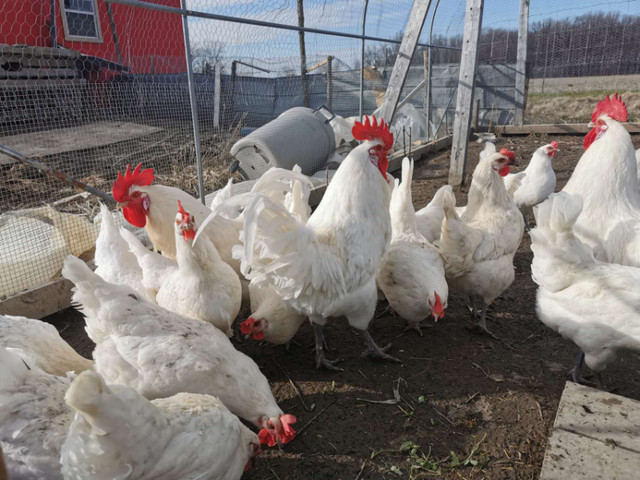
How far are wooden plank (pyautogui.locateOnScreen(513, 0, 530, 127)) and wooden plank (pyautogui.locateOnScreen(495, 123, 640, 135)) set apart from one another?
42 cm

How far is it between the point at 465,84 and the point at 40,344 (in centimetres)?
632

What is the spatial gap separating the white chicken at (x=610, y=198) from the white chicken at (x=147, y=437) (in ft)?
10.3

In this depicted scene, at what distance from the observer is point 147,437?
1.82 meters

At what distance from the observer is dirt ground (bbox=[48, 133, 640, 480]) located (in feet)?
8.04

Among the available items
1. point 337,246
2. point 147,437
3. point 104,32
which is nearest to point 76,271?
point 147,437

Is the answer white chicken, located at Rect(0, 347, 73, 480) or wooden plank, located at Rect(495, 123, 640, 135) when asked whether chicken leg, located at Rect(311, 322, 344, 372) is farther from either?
wooden plank, located at Rect(495, 123, 640, 135)

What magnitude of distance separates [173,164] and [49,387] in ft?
17.9

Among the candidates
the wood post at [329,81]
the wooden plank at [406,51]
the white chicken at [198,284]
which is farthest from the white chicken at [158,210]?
the wood post at [329,81]

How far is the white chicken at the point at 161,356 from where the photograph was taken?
7.79ft

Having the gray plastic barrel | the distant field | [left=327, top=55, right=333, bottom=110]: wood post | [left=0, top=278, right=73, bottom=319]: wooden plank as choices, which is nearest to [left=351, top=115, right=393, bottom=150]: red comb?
[left=0, top=278, right=73, bottom=319]: wooden plank

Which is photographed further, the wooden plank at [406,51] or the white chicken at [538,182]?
the white chicken at [538,182]

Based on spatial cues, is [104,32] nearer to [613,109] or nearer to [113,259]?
[113,259]

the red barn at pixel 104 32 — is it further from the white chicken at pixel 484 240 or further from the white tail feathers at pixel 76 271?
the white chicken at pixel 484 240

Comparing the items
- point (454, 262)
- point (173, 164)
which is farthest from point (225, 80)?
point (454, 262)
